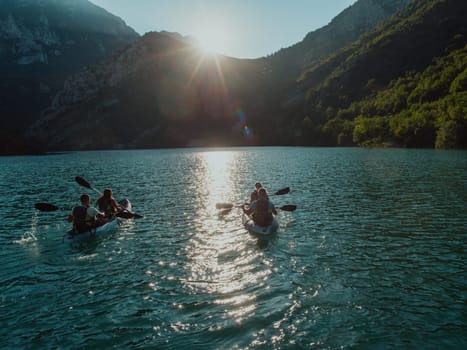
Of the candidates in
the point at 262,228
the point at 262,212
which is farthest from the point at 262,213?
the point at 262,228

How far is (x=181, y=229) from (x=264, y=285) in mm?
9933

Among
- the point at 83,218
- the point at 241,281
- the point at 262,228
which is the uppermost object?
the point at 83,218

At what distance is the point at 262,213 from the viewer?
2009 cm

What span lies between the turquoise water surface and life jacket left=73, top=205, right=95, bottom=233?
1.01 meters

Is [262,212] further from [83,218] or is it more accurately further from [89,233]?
[83,218]

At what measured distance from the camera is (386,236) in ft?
61.5

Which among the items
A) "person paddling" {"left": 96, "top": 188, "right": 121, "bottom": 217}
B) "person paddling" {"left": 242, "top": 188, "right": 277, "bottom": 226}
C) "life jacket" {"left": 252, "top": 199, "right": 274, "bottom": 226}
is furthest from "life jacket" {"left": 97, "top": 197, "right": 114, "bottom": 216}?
"life jacket" {"left": 252, "top": 199, "right": 274, "bottom": 226}

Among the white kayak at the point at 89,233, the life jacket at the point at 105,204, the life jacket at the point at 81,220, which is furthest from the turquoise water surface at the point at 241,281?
the life jacket at the point at 105,204

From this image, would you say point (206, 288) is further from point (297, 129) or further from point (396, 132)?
point (297, 129)

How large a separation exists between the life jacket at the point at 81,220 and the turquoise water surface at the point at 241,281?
3.30 feet

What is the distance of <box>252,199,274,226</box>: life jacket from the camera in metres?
20.0

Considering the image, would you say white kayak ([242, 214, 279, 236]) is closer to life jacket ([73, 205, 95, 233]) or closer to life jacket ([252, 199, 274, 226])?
life jacket ([252, 199, 274, 226])

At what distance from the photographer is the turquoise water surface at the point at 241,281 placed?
31.1 ft

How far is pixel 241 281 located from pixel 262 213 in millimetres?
7363
